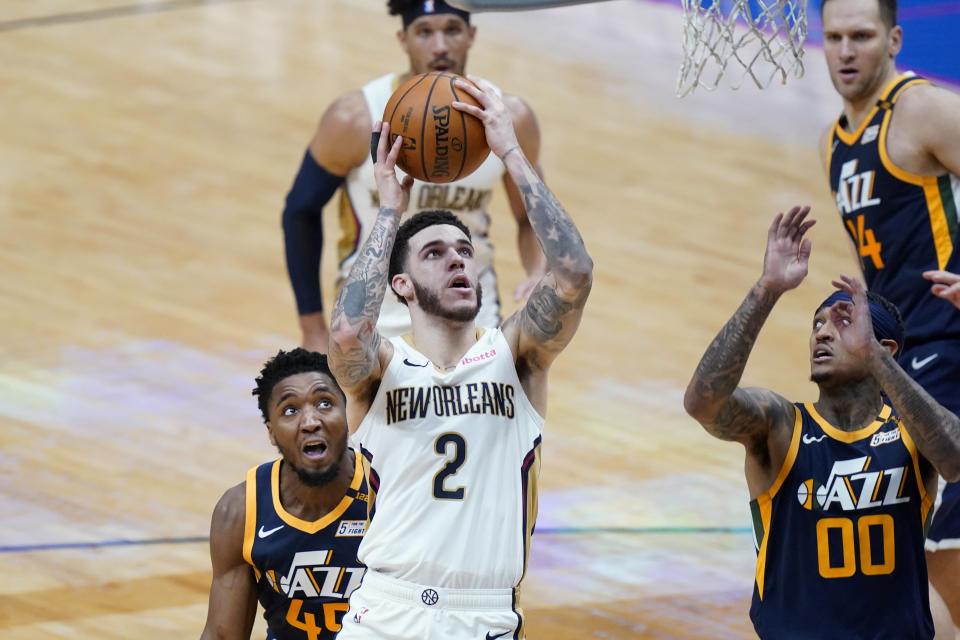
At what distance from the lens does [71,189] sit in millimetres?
10594

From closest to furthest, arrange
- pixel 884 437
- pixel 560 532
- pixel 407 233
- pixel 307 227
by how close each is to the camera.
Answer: pixel 884 437
pixel 407 233
pixel 307 227
pixel 560 532

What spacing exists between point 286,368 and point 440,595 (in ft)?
4.26

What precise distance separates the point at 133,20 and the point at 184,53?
101 cm

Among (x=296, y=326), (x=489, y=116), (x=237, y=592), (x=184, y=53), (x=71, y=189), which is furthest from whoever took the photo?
(x=184, y=53)

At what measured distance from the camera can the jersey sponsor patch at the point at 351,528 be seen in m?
4.88

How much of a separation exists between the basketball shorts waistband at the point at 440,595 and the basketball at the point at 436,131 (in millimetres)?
1180

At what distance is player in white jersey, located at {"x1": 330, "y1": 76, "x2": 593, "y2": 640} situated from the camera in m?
4.01

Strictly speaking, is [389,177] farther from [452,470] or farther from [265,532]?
[265,532]

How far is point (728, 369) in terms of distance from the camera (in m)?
4.18

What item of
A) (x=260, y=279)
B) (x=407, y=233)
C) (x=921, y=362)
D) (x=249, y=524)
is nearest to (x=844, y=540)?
(x=921, y=362)

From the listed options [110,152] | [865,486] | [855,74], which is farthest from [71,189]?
[865,486]

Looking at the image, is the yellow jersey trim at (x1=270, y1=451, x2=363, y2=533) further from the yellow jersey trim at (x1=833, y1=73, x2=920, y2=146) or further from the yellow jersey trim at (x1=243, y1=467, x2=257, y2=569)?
the yellow jersey trim at (x1=833, y1=73, x2=920, y2=146)

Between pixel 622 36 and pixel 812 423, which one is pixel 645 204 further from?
pixel 812 423

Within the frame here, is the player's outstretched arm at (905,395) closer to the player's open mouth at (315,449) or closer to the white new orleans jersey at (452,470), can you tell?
the white new orleans jersey at (452,470)
